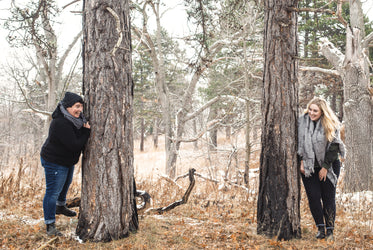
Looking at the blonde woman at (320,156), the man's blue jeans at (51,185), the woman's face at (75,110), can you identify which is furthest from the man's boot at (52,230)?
the blonde woman at (320,156)

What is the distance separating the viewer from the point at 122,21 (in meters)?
3.62

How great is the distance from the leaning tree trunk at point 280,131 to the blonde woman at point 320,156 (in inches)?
5.6

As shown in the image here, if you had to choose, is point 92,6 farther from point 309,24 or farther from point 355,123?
point 309,24

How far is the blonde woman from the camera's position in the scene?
3742mm

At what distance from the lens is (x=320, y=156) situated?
377 cm

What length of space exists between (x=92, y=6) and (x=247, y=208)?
426 centimetres

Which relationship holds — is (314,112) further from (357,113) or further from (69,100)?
(357,113)

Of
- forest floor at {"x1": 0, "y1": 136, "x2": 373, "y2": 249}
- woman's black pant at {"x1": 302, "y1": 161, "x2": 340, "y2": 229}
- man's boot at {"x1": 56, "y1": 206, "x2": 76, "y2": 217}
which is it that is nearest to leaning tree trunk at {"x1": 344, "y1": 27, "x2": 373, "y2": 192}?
forest floor at {"x1": 0, "y1": 136, "x2": 373, "y2": 249}

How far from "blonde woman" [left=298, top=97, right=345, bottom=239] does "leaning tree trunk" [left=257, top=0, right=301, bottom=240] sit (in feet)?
0.46

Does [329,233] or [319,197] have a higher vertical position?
[319,197]

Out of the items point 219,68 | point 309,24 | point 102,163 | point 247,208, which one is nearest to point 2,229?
point 102,163

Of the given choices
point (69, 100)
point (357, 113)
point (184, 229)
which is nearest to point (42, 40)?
point (69, 100)

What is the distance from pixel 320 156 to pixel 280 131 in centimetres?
63

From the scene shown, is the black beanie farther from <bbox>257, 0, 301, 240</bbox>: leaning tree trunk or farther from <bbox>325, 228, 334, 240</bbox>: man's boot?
<bbox>325, 228, 334, 240</bbox>: man's boot
